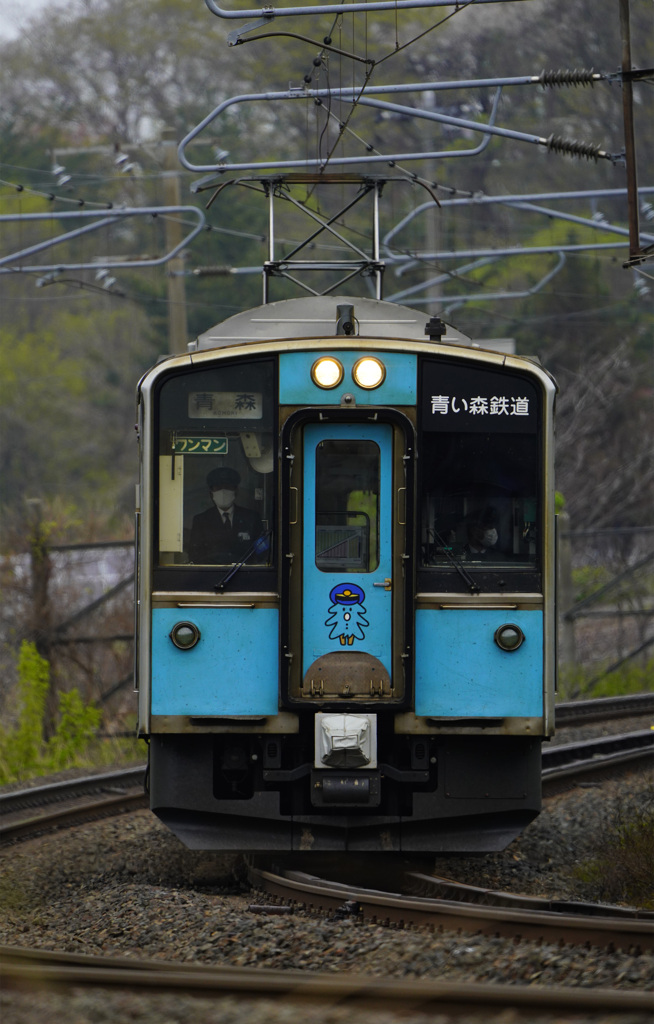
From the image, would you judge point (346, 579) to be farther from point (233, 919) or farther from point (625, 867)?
point (625, 867)

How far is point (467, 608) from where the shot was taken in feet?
24.7

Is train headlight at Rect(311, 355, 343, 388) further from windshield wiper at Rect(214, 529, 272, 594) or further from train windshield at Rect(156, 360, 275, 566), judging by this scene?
windshield wiper at Rect(214, 529, 272, 594)

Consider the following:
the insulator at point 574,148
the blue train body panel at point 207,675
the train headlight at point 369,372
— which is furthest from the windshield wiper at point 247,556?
the insulator at point 574,148

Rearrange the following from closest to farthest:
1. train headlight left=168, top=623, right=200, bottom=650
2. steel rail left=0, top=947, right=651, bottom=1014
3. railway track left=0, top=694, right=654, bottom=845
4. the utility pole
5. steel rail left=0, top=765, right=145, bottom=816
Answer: steel rail left=0, top=947, right=651, bottom=1014 < train headlight left=168, top=623, right=200, bottom=650 < railway track left=0, top=694, right=654, bottom=845 < steel rail left=0, top=765, right=145, bottom=816 < the utility pole

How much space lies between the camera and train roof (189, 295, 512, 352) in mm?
8367

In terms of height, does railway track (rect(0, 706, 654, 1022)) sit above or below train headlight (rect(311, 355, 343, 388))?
below

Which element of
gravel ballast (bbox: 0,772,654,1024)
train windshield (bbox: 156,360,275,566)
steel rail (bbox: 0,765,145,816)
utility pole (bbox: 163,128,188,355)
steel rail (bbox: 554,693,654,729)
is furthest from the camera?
utility pole (bbox: 163,128,188,355)

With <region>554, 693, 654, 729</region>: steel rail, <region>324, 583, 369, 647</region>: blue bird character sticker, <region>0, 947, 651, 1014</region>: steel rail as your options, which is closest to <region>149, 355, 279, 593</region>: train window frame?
<region>324, 583, 369, 647</region>: blue bird character sticker

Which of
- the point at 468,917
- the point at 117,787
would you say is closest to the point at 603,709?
the point at 117,787

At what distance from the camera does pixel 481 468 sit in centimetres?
763

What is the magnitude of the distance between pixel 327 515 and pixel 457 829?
2.04m

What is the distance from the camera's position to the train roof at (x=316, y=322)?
837 cm

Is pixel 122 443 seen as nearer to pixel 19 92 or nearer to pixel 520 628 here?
pixel 19 92

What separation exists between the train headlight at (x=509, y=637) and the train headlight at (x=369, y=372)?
5.07ft
